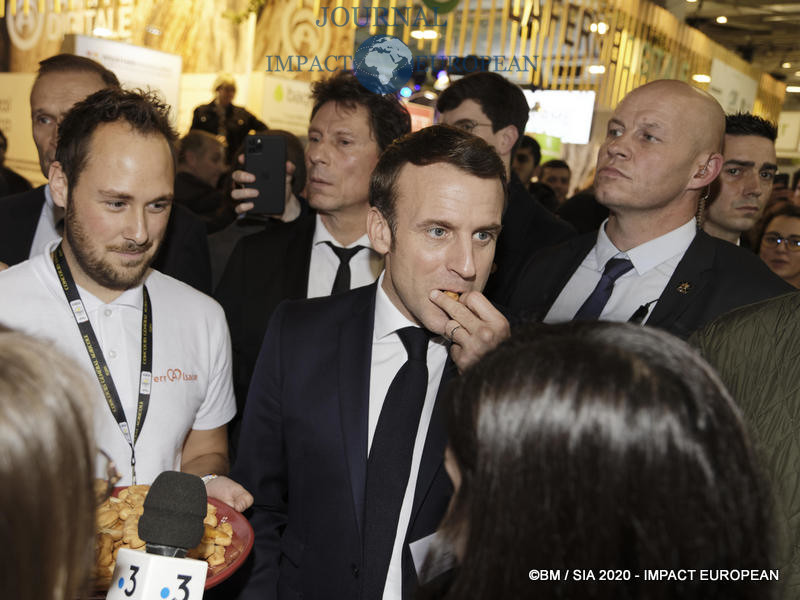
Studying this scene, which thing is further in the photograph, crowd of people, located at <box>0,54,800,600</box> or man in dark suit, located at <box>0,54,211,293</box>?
man in dark suit, located at <box>0,54,211,293</box>

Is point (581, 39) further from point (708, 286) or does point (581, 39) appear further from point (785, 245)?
point (708, 286)

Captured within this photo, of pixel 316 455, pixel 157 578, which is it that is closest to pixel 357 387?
pixel 316 455

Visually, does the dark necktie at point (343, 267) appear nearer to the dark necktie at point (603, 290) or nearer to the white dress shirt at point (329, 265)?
the white dress shirt at point (329, 265)

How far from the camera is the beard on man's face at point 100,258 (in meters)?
1.96

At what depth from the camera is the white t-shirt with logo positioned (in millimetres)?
1909

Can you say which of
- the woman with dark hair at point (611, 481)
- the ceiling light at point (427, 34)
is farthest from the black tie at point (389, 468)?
the ceiling light at point (427, 34)

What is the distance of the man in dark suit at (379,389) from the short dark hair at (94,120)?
0.68m

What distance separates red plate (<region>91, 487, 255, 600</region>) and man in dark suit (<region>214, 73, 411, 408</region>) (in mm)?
1136

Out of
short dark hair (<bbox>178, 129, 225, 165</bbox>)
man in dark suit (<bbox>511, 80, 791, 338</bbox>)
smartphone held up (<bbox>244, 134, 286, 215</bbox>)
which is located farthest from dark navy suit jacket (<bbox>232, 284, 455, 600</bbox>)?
short dark hair (<bbox>178, 129, 225, 165</bbox>)

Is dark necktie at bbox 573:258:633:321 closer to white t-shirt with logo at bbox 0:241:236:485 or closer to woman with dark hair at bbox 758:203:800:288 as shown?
white t-shirt with logo at bbox 0:241:236:485

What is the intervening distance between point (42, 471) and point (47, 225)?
7.84 feet

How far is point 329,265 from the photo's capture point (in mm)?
2889

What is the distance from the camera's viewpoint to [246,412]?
1.91m

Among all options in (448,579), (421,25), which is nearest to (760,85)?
(421,25)
